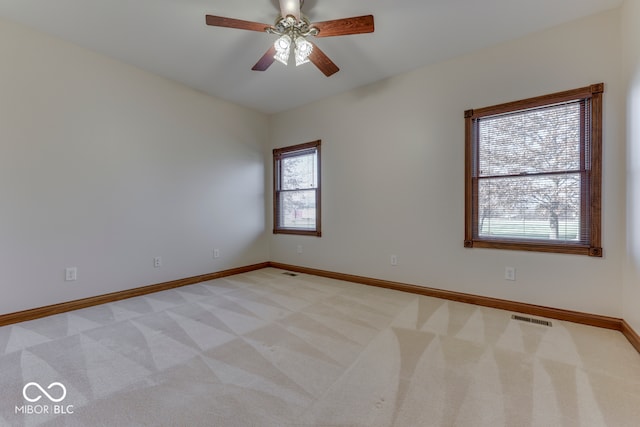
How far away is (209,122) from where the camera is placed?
402 cm

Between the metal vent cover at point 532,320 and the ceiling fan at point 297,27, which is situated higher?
the ceiling fan at point 297,27

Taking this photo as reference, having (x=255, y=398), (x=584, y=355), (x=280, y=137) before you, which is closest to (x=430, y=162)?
(x=584, y=355)

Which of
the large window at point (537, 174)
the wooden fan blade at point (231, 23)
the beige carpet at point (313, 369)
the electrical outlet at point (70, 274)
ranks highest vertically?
the wooden fan blade at point (231, 23)

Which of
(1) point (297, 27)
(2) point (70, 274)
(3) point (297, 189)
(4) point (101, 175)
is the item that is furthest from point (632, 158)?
(2) point (70, 274)

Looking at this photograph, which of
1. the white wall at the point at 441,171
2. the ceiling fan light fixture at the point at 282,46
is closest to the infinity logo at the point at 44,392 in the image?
the ceiling fan light fixture at the point at 282,46

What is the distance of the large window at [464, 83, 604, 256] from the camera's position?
242cm

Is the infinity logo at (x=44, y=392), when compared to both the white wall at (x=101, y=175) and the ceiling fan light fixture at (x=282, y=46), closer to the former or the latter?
the white wall at (x=101, y=175)

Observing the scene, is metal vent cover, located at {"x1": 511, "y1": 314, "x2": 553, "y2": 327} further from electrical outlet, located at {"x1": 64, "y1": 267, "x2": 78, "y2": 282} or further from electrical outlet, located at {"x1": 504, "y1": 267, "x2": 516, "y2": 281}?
electrical outlet, located at {"x1": 64, "y1": 267, "x2": 78, "y2": 282}

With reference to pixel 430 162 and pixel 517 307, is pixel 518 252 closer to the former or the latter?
pixel 517 307

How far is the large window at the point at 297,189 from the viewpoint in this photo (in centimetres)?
433

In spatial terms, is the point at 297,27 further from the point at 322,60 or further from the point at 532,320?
the point at 532,320

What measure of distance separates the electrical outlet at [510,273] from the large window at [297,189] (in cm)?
239

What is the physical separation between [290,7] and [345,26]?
0.44m

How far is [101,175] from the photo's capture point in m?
3.02
